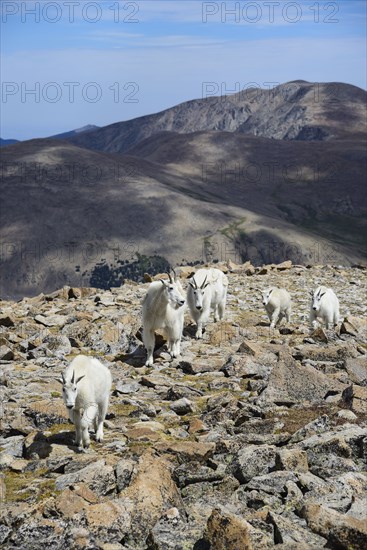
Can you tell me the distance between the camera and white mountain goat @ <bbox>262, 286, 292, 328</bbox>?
26.2 meters

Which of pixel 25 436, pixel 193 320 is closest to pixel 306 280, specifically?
pixel 193 320

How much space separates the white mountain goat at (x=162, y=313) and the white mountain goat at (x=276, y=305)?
6.88 metres

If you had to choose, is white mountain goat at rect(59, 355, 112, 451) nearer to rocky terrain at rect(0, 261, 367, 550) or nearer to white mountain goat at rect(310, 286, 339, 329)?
rocky terrain at rect(0, 261, 367, 550)

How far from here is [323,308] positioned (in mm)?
25625

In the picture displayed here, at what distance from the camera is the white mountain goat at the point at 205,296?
2287 centimetres

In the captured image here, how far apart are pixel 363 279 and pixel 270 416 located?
28.0 m

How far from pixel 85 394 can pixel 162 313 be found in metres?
7.20

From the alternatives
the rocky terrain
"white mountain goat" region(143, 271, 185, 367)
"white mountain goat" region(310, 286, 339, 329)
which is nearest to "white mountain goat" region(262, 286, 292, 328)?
"white mountain goat" region(310, 286, 339, 329)

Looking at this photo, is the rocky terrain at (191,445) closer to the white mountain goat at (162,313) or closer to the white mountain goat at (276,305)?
the white mountain goat at (162,313)

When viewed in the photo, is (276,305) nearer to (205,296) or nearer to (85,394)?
(205,296)

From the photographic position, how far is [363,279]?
39719 millimetres

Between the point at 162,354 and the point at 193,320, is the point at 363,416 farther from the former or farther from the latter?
the point at 193,320

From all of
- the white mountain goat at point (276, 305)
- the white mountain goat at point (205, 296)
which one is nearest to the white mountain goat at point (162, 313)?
the white mountain goat at point (205, 296)

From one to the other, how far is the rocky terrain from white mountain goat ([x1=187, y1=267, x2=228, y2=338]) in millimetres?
785
